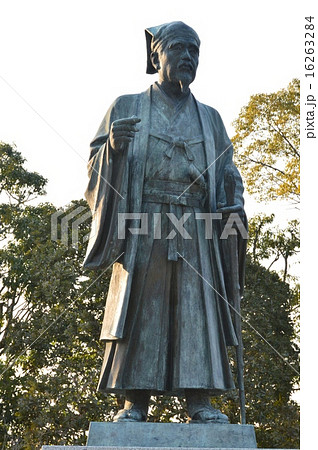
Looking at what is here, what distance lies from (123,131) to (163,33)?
1122mm

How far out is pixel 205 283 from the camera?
692cm

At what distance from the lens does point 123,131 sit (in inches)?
265

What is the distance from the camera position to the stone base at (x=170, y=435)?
618 centimetres

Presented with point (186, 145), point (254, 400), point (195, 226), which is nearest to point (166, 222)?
point (195, 226)

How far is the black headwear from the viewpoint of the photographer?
723cm

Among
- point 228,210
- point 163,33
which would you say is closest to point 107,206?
point 228,210

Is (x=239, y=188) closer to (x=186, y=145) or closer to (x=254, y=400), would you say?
(x=186, y=145)

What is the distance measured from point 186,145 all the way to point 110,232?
1003mm

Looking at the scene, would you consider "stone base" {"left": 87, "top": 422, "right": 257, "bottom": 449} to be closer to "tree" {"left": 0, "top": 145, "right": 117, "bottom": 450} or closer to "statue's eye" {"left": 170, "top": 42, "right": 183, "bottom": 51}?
"statue's eye" {"left": 170, "top": 42, "right": 183, "bottom": 51}

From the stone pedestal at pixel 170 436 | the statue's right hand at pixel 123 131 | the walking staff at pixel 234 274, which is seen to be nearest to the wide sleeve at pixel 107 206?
the statue's right hand at pixel 123 131

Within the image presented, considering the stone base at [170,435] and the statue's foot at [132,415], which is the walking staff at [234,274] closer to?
the stone base at [170,435]

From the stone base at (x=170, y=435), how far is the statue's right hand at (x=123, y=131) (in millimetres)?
2181

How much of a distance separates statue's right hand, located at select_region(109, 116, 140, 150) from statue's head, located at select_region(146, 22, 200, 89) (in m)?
0.76

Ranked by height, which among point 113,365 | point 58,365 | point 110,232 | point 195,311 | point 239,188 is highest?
point 58,365
